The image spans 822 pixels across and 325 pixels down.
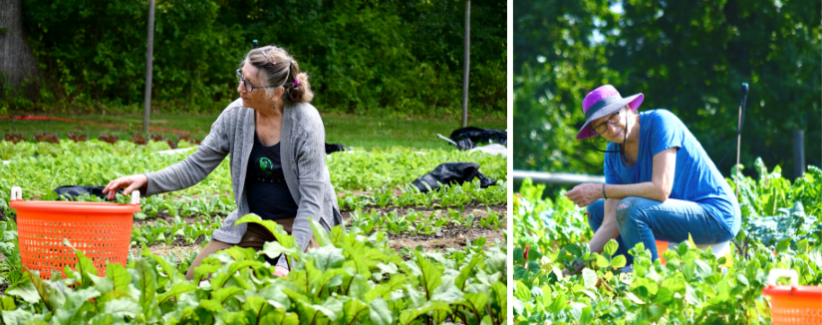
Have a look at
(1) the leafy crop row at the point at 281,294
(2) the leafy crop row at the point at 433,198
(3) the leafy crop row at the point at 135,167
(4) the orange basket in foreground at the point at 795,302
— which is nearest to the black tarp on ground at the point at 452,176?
(3) the leafy crop row at the point at 135,167

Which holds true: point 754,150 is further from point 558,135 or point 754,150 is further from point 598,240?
point 598,240

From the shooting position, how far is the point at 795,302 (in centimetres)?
157

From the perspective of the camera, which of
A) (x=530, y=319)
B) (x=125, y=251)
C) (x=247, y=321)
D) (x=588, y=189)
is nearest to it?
(x=247, y=321)

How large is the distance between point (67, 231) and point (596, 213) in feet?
7.31

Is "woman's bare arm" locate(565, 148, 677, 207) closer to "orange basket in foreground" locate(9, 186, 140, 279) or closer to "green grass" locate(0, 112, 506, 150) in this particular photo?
"orange basket in foreground" locate(9, 186, 140, 279)

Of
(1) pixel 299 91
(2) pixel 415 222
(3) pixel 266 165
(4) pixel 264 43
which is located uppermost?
(4) pixel 264 43

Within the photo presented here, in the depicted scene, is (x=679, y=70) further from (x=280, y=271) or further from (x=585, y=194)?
(x=280, y=271)

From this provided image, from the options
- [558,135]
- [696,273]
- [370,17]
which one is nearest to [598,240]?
[696,273]

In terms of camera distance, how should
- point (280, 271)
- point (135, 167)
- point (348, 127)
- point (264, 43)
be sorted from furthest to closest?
point (264, 43) < point (348, 127) < point (135, 167) < point (280, 271)

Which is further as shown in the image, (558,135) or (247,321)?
(558,135)

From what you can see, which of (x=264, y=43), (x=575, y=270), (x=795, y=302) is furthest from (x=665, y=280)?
(x=264, y=43)

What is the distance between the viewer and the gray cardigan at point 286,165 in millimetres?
2389

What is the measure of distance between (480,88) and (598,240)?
491cm

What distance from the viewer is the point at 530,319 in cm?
198
